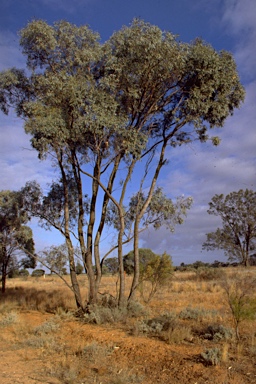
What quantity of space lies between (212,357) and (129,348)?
229 centimetres

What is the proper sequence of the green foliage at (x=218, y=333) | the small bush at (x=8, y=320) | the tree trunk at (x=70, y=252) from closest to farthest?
the green foliage at (x=218, y=333) < the small bush at (x=8, y=320) < the tree trunk at (x=70, y=252)

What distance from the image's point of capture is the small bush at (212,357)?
7.01 m

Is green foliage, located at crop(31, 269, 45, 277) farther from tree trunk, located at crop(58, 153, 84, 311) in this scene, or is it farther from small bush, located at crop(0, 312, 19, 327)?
small bush, located at crop(0, 312, 19, 327)

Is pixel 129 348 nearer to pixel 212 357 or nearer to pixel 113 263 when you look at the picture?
pixel 212 357

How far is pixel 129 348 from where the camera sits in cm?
860

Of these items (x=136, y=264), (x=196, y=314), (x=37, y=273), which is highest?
(x=136, y=264)

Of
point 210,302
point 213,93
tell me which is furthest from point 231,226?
point 213,93

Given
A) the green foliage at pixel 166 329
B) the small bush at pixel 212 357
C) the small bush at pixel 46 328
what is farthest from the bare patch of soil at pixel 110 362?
the small bush at pixel 46 328

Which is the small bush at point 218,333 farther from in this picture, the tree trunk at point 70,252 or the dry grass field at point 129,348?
the tree trunk at point 70,252

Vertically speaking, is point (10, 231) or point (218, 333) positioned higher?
point (10, 231)

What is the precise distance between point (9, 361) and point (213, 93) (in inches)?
432

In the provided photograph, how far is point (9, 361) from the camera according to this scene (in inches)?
331

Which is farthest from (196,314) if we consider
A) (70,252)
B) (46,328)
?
(70,252)

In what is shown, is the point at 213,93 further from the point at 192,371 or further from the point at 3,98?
the point at 192,371
